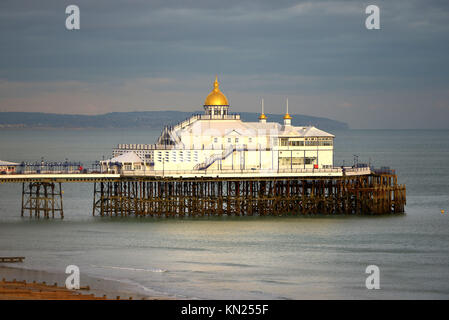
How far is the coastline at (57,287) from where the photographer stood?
50647mm

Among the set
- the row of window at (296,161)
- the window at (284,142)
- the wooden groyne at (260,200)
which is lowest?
the wooden groyne at (260,200)

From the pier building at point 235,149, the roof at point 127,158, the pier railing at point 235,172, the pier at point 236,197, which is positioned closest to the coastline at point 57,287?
the pier at point 236,197

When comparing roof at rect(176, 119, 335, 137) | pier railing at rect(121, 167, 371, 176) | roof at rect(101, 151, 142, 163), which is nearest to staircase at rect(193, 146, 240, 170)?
pier railing at rect(121, 167, 371, 176)

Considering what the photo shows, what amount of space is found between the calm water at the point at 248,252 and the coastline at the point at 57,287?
1134 millimetres

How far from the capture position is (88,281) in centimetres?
5731

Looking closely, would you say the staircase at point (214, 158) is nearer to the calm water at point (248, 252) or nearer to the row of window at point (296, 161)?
the row of window at point (296, 161)

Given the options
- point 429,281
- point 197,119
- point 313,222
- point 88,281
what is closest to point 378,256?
point 429,281

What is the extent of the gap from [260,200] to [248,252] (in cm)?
1720

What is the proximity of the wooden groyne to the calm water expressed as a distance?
2.12m

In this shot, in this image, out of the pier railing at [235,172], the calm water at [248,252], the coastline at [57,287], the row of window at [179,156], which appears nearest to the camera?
the coastline at [57,287]

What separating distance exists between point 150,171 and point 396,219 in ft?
65.0
